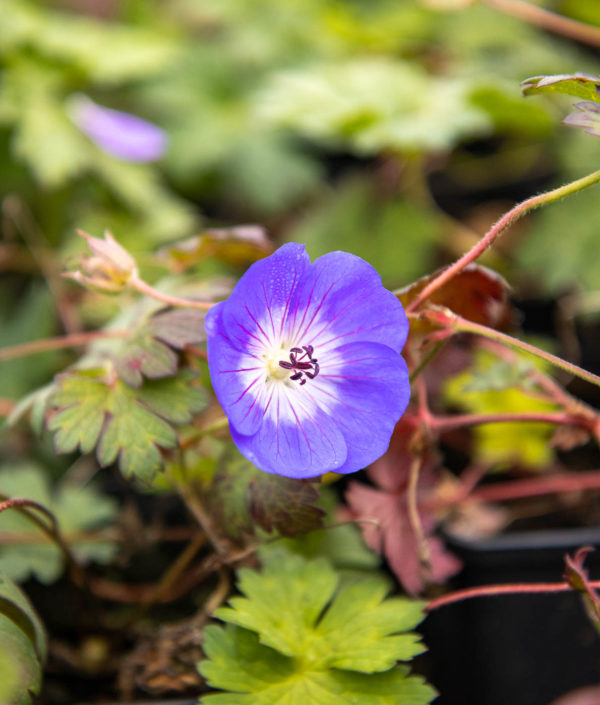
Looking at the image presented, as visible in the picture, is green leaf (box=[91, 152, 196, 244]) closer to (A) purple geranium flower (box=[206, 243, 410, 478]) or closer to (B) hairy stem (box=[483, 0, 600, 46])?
(B) hairy stem (box=[483, 0, 600, 46])

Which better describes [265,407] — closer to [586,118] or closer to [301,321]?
[301,321]

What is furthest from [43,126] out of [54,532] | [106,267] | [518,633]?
[518,633]

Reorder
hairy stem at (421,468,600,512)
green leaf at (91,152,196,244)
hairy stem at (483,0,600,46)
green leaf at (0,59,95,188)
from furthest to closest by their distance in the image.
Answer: green leaf at (91,152,196,244) → green leaf at (0,59,95,188) → hairy stem at (483,0,600,46) → hairy stem at (421,468,600,512)

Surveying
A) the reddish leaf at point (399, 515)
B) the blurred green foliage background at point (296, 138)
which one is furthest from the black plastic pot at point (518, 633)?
the blurred green foliage background at point (296, 138)

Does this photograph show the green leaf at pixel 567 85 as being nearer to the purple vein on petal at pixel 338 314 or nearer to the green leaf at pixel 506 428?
the purple vein on petal at pixel 338 314

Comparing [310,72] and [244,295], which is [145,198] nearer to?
[310,72]

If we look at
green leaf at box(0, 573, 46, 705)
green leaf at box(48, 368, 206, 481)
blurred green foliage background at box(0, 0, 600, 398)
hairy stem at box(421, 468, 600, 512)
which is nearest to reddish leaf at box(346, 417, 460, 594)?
hairy stem at box(421, 468, 600, 512)
